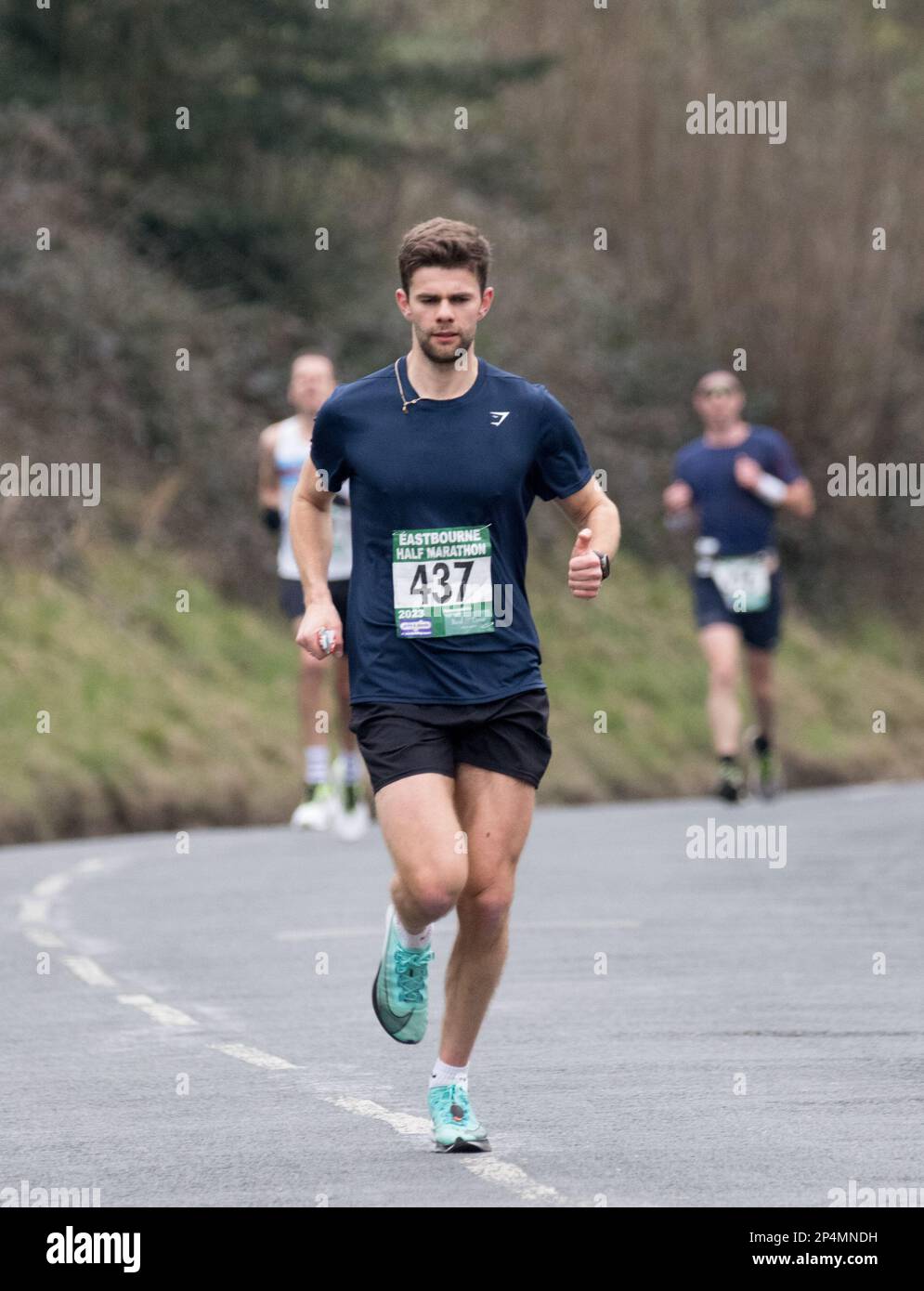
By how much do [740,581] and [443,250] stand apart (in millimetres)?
11205

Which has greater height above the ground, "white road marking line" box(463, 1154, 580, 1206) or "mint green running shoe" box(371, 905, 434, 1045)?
"mint green running shoe" box(371, 905, 434, 1045)

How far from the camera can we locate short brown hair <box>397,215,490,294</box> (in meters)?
6.92

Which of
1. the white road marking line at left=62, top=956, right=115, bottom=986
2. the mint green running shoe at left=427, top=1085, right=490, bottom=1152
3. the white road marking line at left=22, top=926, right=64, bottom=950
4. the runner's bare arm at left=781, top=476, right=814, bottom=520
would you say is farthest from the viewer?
the runner's bare arm at left=781, top=476, right=814, bottom=520

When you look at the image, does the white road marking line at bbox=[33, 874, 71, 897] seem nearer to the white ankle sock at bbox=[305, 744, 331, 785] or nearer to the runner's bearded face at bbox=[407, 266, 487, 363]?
the white ankle sock at bbox=[305, 744, 331, 785]

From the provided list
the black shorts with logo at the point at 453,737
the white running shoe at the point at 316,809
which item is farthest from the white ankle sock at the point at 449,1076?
the white running shoe at the point at 316,809

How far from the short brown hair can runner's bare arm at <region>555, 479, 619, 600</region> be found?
23.8 inches

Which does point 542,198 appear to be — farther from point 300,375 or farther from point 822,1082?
point 822,1082

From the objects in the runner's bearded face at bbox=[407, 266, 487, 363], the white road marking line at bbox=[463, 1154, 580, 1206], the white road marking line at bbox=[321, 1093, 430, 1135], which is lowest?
the white road marking line at bbox=[321, 1093, 430, 1135]

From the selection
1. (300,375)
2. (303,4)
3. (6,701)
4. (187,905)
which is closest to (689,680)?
(303,4)

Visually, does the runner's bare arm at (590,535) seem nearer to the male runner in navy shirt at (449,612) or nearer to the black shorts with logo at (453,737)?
the male runner in navy shirt at (449,612)

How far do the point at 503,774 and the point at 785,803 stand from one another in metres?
12.2

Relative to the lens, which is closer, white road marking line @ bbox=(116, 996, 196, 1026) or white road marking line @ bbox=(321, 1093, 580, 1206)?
white road marking line @ bbox=(321, 1093, 580, 1206)

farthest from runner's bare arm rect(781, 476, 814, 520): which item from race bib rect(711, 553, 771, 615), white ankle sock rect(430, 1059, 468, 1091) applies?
white ankle sock rect(430, 1059, 468, 1091)

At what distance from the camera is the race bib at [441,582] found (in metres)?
6.91
